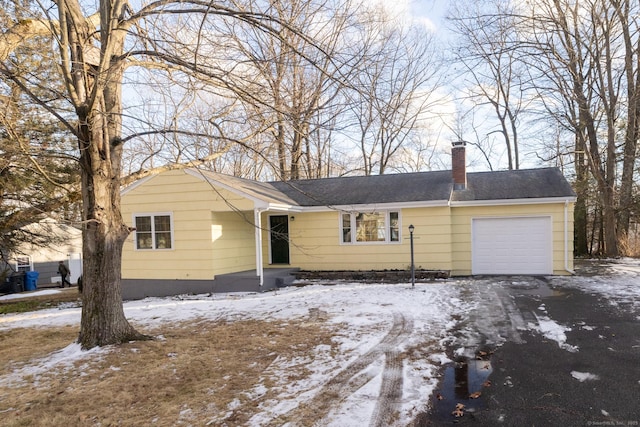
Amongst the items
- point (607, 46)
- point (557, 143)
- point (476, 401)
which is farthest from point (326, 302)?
point (557, 143)

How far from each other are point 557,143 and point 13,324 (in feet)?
80.2

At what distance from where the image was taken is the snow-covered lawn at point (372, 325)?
3975 mm

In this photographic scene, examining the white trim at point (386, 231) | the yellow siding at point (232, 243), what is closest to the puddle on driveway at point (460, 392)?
the yellow siding at point (232, 243)

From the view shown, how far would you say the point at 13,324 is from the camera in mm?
8523

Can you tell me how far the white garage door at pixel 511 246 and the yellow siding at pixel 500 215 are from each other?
14 centimetres

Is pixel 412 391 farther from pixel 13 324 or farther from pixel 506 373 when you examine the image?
pixel 13 324

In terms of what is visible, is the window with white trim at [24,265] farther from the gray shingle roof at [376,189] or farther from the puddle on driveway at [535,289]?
the puddle on driveway at [535,289]

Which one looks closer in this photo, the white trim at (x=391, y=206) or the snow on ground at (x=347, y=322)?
the snow on ground at (x=347, y=322)

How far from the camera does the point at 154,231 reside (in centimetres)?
1220

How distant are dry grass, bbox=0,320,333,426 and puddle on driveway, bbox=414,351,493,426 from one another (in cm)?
151

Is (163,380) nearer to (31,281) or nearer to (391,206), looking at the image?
(391,206)

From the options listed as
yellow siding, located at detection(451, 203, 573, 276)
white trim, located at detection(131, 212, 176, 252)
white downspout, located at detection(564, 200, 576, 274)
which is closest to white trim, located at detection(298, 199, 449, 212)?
yellow siding, located at detection(451, 203, 573, 276)

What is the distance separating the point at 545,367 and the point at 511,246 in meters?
8.34

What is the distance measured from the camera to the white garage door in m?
12.0
